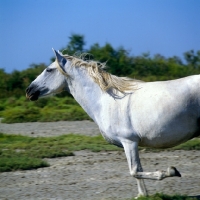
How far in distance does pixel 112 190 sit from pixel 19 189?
1.50 metres

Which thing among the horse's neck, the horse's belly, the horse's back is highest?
the horse's neck

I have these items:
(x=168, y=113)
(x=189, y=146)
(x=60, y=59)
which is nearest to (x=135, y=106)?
(x=168, y=113)

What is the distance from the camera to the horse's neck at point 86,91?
8188 mm

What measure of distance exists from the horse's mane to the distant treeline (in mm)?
21406

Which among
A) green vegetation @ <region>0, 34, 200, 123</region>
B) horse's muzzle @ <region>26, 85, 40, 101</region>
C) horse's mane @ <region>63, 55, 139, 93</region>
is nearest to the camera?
horse's mane @ <region>63, 55, 139, 93</region>

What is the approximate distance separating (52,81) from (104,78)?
31.4 inches

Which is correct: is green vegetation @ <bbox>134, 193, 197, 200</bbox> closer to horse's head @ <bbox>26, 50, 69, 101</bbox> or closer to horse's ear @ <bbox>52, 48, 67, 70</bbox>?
horse's head @ <bbox>26, 50, 69, 101</bbox>

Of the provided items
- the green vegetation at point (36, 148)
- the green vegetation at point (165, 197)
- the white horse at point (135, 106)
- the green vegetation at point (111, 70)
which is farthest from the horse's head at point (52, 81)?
the green vegetation at point (111, 70)

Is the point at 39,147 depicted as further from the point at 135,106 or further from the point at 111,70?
the point at 111,70

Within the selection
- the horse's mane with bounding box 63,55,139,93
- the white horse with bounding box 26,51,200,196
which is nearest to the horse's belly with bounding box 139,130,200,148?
the white horse with bounding box 26,51,200,196

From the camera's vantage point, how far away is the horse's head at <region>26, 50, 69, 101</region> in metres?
8.41

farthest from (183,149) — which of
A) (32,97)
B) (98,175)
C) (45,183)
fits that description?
(32,97)

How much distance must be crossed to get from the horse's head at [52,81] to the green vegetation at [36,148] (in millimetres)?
2674

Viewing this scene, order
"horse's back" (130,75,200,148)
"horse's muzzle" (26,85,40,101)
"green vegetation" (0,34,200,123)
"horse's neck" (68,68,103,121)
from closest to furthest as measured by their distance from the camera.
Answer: "horse's back" (130,75,200,148)
"horse's neck" (68,68,103,121)
"horse's muzzle" (26,85,40,101)
"green vegetation" (0,34,200,123)
